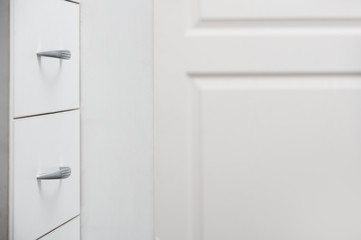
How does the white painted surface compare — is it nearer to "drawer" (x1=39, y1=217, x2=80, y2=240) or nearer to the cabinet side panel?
the cabinet side panel

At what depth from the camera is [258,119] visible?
1062mm

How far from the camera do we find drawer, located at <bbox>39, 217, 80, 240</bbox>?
0.88m

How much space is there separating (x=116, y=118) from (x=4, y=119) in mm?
345

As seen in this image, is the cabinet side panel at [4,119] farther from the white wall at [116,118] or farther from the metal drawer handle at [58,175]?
the white wall at [116,118]

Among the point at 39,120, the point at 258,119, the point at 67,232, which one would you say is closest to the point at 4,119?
the point at 39,120

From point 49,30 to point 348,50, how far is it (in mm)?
728

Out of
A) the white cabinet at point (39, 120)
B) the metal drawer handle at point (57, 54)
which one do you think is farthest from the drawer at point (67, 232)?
the metal drawer handle at point (57, 54)

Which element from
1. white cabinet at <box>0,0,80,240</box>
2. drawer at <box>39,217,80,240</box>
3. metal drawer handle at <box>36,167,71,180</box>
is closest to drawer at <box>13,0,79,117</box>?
white cabinet at <box>0,0,80,240</box>

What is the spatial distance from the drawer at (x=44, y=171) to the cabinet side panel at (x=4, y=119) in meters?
0.02

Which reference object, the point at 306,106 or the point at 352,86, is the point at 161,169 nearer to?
the point at 306,106

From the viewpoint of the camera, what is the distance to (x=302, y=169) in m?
1.05

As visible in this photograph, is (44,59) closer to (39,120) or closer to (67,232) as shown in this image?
(39,120)

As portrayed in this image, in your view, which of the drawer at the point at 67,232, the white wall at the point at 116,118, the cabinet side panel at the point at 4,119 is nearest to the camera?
the cabinet side panel at the point at 4,119

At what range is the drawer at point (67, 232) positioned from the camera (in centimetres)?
88
